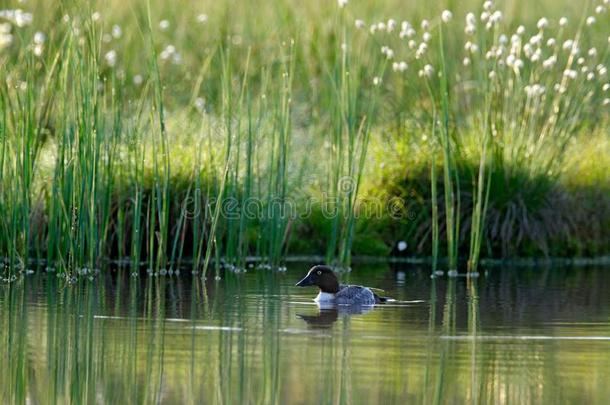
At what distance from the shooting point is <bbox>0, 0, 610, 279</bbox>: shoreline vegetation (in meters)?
11.6

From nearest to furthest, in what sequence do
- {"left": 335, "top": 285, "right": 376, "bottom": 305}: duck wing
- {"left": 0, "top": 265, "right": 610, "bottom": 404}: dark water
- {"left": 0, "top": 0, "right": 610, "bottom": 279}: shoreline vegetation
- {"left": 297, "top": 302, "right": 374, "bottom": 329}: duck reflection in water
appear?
{"left": 0, "top": 265, "right": 610, "bottom": 404}: dark water, {"left": 297, "top": 302, "right": 374, "bottom": 329}: duck reflection in water, {"left": 335, "top": 285, "right": 376, "bottom": 305}: duck wing, {"left": 0, "top": 0, "right": 610, "bottom": 279}: shoreline vegetation

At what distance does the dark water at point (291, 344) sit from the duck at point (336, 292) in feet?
0.62

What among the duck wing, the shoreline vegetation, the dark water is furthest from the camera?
the shoreline vegetation

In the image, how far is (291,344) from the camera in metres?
8.07

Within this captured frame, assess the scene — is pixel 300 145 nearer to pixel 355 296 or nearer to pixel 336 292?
pixel 336 292

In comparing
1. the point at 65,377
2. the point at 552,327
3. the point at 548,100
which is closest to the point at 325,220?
the point at 548,100

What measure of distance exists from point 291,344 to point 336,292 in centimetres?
262

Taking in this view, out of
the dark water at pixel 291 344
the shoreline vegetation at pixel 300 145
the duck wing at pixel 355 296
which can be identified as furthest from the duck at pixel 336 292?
the shoreline vegetation at pixel 300 145

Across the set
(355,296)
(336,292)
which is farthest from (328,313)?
(336,292)

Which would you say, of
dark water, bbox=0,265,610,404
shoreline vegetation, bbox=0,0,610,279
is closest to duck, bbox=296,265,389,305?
dark water, bbox=0,265,610,404

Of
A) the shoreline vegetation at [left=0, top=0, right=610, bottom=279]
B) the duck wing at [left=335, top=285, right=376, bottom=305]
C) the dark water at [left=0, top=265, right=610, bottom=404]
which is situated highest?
the shoreline vegetation at [left=0, top=0, right=610, bottom=279]

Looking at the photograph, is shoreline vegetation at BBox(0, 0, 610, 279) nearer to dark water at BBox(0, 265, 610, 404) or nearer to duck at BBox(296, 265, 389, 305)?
dark water at BBox(0, 265, 610, 404)

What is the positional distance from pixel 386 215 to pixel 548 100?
2.36 metres

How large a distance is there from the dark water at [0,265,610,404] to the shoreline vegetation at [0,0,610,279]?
93cm
